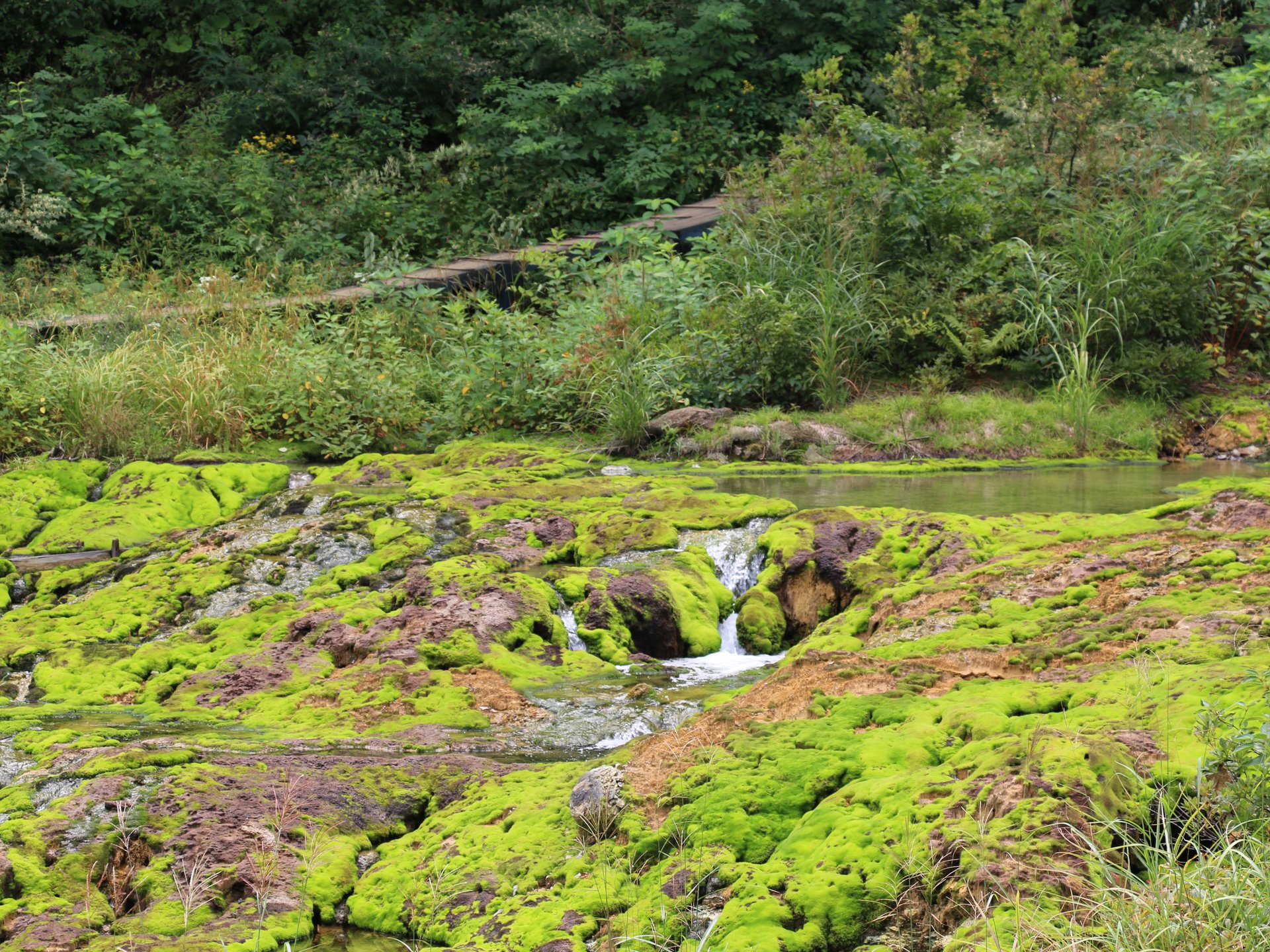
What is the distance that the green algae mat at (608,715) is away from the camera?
2816 millimetres

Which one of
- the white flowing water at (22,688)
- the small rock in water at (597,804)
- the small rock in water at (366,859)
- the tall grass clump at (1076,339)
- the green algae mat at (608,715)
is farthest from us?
the tall grass clump at (1076,339)

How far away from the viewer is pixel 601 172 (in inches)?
670

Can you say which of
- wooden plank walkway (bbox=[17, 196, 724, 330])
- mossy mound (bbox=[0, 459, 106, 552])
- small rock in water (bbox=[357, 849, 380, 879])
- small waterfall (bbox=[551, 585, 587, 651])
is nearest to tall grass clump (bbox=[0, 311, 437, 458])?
mossy mound (bbox=[0, 459, 106, 552])

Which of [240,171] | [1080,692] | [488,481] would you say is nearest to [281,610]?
[488,481]

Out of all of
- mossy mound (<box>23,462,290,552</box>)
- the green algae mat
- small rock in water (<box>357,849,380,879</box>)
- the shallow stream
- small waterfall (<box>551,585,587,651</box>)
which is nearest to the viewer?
the green algae mat

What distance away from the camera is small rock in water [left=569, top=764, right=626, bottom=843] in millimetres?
3236

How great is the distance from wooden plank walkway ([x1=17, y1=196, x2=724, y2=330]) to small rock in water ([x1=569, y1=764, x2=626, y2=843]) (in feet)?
28.5

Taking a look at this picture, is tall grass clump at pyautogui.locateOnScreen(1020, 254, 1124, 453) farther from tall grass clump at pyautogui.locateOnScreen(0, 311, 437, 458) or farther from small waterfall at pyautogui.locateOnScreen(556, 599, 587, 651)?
tall grass clump at pyautogui.locateOnScreen(0, 311, 437, 458)

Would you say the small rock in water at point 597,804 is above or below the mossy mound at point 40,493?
above

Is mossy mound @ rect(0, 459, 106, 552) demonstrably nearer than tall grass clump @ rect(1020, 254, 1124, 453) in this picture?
Yes

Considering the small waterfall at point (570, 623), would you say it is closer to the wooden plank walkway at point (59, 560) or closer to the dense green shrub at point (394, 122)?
the wooden plank walkway at point (59, 560)

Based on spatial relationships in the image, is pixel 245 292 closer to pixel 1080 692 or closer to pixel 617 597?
pixel 617 597

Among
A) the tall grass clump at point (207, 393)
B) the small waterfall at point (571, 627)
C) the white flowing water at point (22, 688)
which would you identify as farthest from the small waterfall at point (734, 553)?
the tall grass clump at point (207, 393)

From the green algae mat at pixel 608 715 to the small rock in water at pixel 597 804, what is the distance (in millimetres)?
43
